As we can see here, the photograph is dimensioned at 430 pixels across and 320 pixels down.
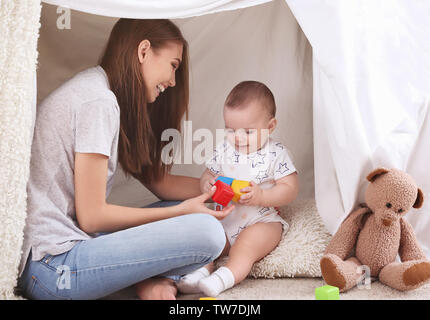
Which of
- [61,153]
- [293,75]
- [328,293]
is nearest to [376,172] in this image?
[328,293]

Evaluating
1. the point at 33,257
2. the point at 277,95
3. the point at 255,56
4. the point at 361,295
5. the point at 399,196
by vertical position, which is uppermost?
the point at 255,56

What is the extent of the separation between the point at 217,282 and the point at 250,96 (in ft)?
1.92

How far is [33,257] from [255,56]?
1155 millimetres

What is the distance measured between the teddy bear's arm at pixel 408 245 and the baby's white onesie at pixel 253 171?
1.15 feet

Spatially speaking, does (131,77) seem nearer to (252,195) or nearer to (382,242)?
(252,195)

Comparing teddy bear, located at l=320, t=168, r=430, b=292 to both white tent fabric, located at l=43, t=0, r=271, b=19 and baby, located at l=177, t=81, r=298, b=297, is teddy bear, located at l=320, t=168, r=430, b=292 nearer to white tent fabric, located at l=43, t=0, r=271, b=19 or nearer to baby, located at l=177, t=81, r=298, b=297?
baby, located at l=177, t=81, r=298, b=297

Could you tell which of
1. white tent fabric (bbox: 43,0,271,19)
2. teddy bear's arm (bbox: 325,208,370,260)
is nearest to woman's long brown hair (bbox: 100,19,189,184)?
white tent fabric (bbox: 43,0,271,19)

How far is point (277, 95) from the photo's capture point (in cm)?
190

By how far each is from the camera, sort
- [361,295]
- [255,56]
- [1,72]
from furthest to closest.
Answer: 1. [255,56]
2. [361,295]
3. [1,72]

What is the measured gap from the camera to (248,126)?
1.51m

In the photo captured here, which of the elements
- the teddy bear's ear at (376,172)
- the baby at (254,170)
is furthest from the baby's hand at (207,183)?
the teddy bear's ear at (376,172)

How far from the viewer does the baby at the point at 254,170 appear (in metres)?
1.46

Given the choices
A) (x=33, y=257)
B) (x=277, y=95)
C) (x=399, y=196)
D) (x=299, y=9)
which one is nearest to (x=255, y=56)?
(x=277, y=95)
